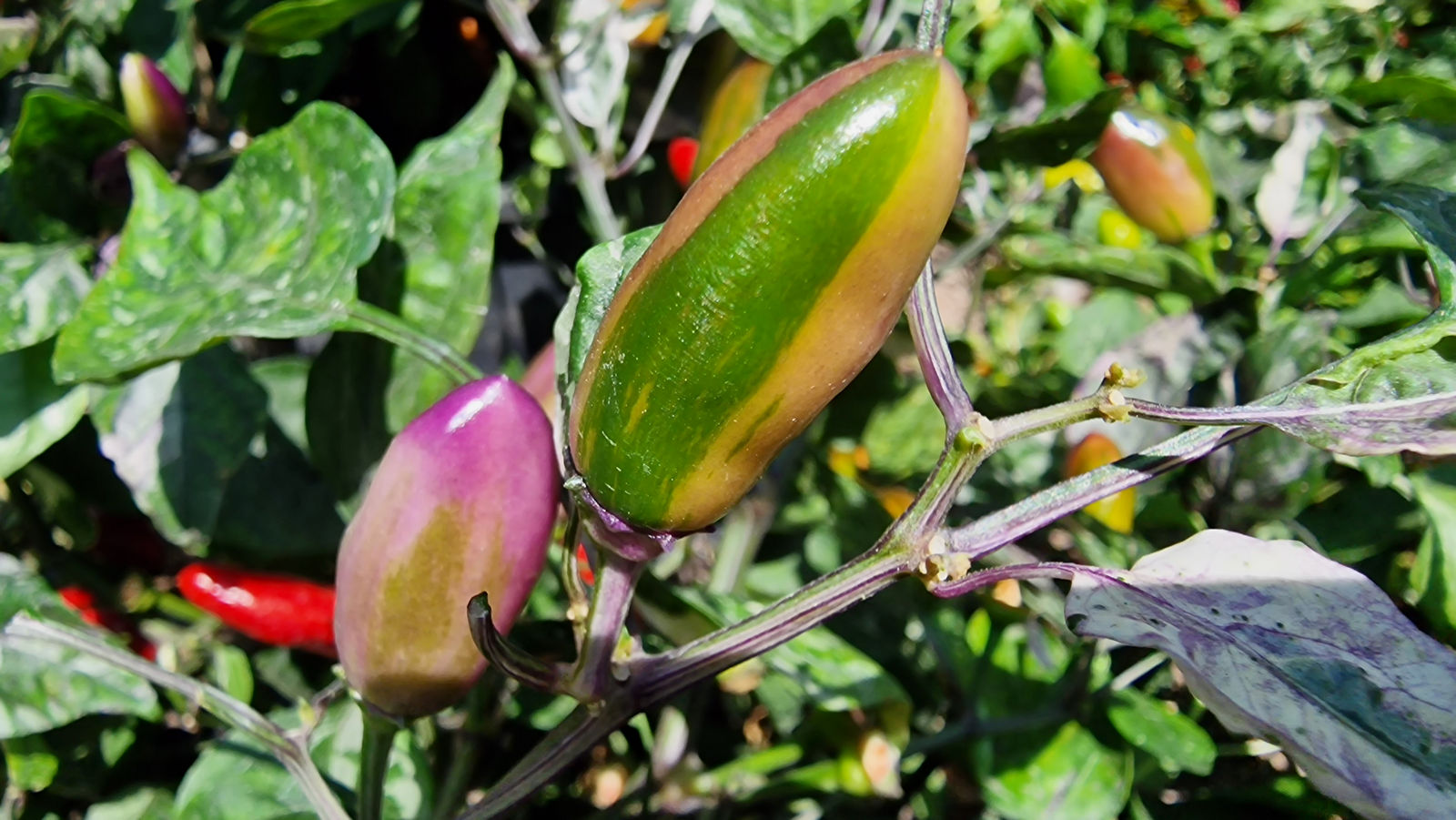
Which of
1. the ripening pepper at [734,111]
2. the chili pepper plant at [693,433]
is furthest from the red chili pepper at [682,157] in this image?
the ripening pepper at [734,111]

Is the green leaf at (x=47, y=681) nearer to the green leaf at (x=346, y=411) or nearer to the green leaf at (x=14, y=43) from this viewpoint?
the green leaf at (x=346, y=411)

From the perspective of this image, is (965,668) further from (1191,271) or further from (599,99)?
(599,99)

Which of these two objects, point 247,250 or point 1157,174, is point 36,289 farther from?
point 1157,174

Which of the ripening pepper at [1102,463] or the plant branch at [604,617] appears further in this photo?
the ripening pepper at [1102,463]

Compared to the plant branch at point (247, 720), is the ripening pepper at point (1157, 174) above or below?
below

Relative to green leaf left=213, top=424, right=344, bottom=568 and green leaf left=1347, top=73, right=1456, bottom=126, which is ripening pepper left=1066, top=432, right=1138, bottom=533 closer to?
green leaf left=1347, top=73, right=1456, bottom=126

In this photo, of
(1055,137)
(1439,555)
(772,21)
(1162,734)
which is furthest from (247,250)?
(1439,555)

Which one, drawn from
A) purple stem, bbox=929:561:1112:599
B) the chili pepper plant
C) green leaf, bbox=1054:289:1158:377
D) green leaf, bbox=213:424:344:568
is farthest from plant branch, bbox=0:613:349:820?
green leaf, bbox=1054:289:1158:377
